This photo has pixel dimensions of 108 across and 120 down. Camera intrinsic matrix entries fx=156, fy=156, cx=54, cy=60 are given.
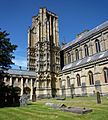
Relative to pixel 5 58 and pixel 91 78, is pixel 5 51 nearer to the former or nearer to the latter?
pixel 5 58

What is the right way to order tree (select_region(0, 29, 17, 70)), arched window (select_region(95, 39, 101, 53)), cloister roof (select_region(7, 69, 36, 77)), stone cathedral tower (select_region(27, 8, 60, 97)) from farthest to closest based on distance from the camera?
cloister roof (select_region(7, 69, 36, 77))
stone cathedral tower (select_region(27, 8, 60, 97))
arched window (select_region(95, 39, 101, 53))
tree (select_region(0, 29, 17, 70))

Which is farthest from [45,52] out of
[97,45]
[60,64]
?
[97,45]

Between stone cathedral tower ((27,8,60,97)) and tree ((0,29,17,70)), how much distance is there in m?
20.4

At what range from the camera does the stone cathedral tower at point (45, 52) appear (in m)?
42.8

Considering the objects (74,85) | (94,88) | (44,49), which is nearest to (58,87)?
(74,85)

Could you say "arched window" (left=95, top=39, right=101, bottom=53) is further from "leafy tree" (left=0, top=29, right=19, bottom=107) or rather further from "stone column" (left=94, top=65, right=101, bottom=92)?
"leafy tree" (left=0, top=29, right=19, bottom=107)

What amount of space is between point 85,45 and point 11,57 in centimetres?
2297

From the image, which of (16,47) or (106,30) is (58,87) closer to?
(106,30)

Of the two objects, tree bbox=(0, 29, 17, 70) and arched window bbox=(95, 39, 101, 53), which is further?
arched window bbox=(95, 39, 101, 53)

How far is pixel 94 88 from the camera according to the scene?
3181 cm

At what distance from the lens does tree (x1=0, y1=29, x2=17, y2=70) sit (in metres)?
21.8

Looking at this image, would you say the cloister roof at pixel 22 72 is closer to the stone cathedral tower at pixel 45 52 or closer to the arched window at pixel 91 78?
the stone cathedral tower at pixel 45 52

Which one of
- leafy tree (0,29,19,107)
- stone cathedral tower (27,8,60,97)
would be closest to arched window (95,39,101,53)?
stone cathedral tower (27,8,60,97)

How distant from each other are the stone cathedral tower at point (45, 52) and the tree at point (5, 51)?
20.4 metres
